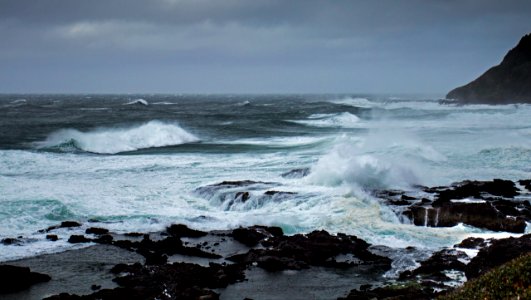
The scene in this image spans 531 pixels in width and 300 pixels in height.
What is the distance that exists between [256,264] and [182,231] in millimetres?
4533

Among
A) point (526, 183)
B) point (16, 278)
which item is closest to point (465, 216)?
point (526, 183)

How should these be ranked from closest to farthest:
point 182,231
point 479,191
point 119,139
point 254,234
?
1. point 254,234
2. point 182,231
3. point 479,191
4. point 119,139

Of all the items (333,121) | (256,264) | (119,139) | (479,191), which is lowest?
(256,264)

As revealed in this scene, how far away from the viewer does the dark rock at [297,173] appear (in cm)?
2994

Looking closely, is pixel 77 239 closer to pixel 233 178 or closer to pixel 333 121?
pixel 233 178

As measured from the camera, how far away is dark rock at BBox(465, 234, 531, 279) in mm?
15422

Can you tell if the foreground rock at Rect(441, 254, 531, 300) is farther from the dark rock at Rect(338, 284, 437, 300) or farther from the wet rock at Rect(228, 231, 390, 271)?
the wet rock at Rect(228, 231, 390, 271)

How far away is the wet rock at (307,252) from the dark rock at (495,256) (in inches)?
97.9

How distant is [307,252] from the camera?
1766cm

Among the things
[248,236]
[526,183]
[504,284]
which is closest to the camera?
[504,284]

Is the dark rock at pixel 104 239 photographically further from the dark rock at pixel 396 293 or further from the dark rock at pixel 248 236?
the dark rock at pixel 396 293

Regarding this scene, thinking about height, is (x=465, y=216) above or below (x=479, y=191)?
below

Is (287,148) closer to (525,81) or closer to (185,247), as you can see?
(185,247)

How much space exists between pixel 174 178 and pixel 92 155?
14.6 meters
